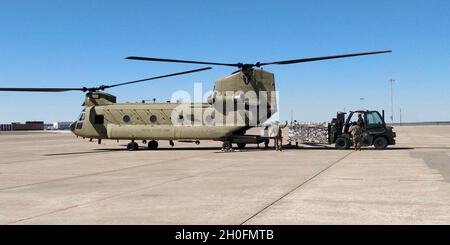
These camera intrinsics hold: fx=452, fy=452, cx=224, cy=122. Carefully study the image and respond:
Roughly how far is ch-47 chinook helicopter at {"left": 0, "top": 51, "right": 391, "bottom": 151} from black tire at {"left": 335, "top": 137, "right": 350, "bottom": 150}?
3.96 m

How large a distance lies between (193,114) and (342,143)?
27.5 feet

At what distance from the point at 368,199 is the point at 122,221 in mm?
4548

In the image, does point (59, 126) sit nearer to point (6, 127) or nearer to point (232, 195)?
point (6, 127)

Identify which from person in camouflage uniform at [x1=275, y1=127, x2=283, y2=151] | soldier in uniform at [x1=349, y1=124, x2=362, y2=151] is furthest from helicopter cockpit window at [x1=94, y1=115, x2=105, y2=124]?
soldier in uniform at [x1=349, y1=124, x2=362, y2=151]

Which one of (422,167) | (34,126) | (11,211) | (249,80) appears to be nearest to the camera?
(11,211)

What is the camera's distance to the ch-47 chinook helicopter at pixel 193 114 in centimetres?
2364

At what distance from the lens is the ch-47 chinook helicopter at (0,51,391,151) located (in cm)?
2364

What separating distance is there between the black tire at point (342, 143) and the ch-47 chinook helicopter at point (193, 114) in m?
3.96

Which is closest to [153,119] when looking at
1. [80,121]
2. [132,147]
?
[132,147]

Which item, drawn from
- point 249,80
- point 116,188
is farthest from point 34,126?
point 116,188

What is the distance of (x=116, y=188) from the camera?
416 inches

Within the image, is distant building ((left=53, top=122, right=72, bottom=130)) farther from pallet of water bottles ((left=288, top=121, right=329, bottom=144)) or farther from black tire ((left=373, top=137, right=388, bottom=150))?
black tire ((left=373, top=137, right=388, bottom=150))

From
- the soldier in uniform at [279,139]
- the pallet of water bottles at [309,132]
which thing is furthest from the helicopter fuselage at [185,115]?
the pallet of water bottles at [309,132]
